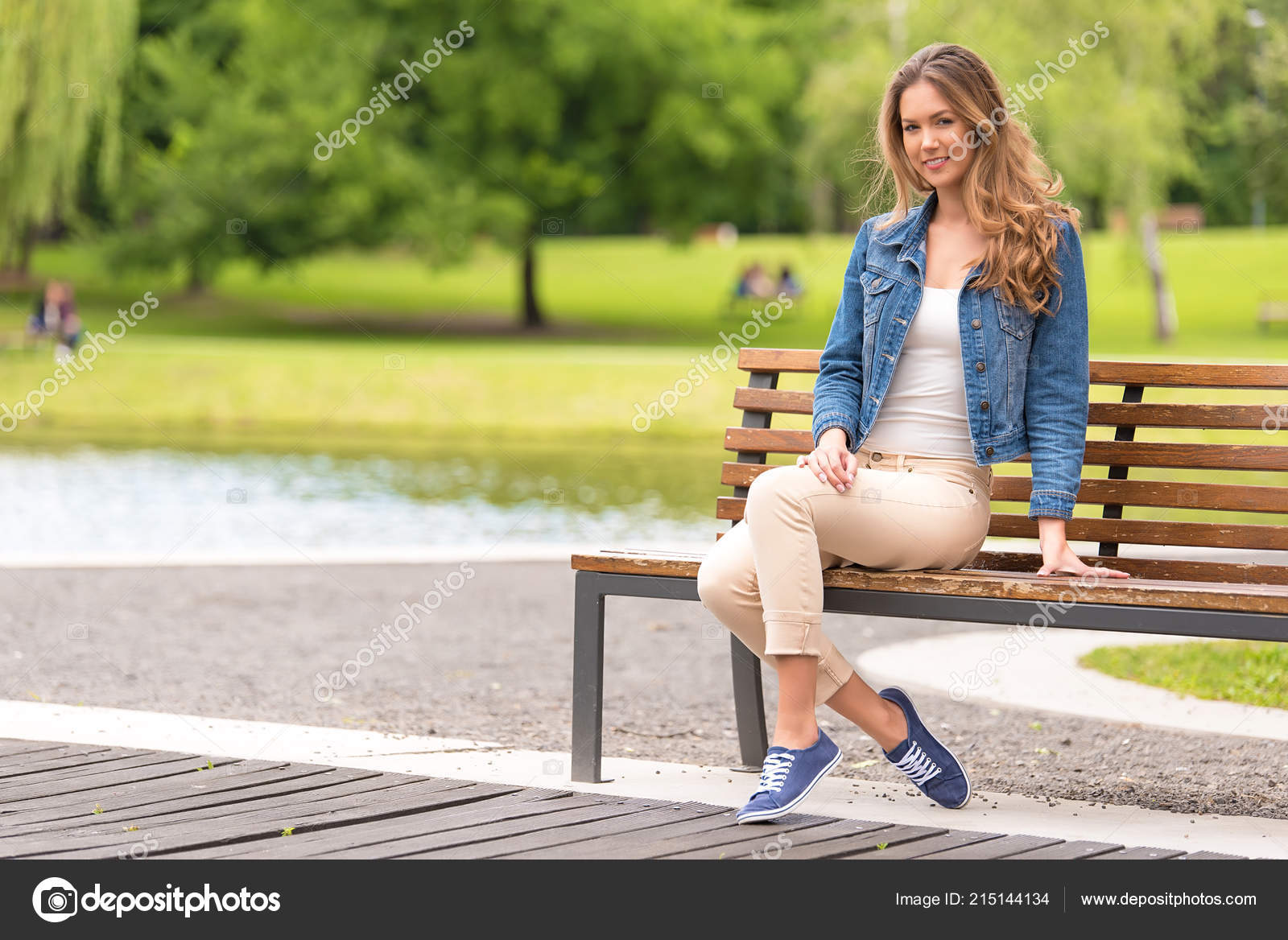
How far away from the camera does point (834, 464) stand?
353 centimetres

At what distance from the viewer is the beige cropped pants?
3469mm

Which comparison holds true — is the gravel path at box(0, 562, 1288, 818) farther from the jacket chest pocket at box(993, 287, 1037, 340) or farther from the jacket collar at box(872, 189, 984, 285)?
the jacket collar at box(872, 189, 984, 285)

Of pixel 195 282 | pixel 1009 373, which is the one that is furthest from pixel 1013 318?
pixel 195 282

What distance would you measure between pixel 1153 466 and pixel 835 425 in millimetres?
804

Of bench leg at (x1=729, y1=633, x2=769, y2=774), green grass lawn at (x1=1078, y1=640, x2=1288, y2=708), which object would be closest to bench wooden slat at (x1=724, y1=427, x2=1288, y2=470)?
bench leg at (x1=729, y1=633, x2=769, y2=774)

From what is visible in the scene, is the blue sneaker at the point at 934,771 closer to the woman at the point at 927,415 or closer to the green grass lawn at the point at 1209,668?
the woman at the point at 927,415

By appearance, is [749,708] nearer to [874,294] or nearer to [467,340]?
[874,294]

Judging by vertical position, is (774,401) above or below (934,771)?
above

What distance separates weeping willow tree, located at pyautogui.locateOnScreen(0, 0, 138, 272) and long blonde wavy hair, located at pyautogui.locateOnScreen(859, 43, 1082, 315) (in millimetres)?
16102

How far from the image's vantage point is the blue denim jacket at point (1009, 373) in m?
3.62
